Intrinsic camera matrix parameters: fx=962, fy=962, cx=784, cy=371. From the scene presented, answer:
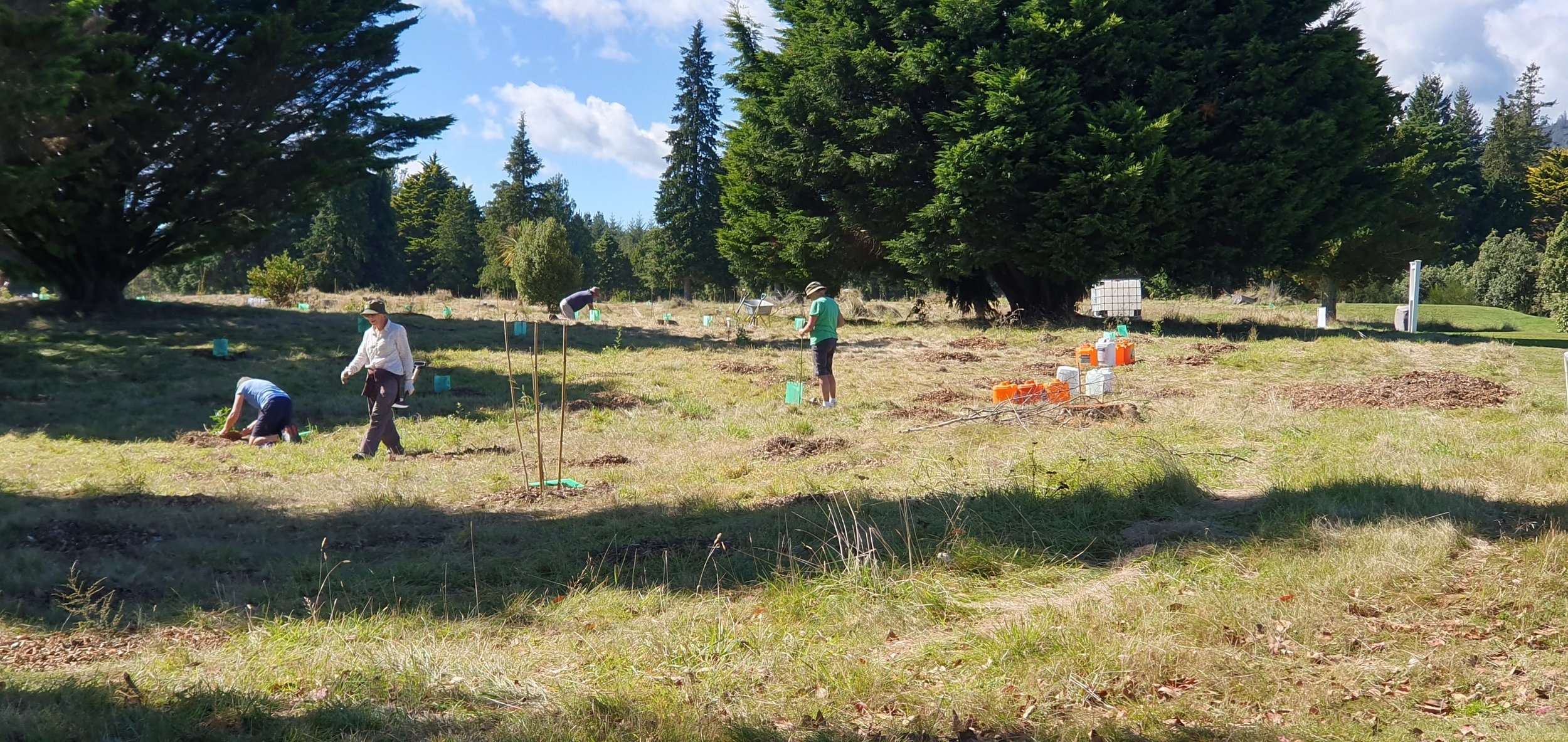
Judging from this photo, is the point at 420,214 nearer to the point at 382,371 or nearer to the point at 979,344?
the point at 979,344

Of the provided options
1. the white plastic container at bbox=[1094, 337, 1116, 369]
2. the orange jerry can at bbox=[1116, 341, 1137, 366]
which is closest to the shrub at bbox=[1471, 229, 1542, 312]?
the orange jerry can at bbox=[1116, 341, 1137, 366]

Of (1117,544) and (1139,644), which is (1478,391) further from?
(1139,644)

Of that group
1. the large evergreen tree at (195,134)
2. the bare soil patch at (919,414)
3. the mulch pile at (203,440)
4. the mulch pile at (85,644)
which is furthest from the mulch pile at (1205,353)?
the large evergreen tree at (195,134)

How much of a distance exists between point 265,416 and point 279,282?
20.2 metres

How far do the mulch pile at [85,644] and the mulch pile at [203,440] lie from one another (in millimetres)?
6276

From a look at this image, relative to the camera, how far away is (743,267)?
1079 inches

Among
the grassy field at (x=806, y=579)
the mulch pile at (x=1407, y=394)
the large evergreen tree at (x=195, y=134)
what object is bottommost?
the grassy field at (x=806, y=579)

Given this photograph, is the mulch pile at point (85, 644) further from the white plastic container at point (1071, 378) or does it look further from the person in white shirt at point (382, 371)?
the white plastic container at point (1071, 378)

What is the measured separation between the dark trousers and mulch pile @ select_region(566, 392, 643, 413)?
2.91 metres

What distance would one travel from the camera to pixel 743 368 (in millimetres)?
15938

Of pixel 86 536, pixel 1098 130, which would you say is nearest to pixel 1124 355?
pixel 1098 130

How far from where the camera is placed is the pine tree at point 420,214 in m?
60.4

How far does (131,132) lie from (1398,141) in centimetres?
3233

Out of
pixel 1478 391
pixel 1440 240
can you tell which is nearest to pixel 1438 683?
pixel 1478 391
